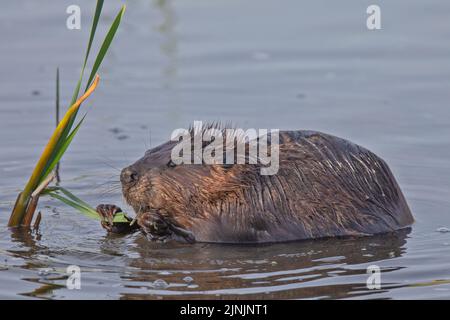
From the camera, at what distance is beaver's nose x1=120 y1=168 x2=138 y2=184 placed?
6777mm

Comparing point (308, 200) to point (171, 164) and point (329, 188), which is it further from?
point (171, 164)

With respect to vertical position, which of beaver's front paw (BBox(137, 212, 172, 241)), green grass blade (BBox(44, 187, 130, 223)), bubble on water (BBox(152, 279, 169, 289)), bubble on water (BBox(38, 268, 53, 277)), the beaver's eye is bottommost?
bubble on water (BBox(152, 279, 169, 289))

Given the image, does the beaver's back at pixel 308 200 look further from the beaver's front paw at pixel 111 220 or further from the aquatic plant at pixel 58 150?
the aquatic plant at pixel 58 150

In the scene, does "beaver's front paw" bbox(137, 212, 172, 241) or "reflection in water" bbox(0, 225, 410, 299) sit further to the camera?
"beaver's front paw" bbox(137, 212, 172, 241)

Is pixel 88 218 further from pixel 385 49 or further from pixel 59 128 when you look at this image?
pixel 385 49

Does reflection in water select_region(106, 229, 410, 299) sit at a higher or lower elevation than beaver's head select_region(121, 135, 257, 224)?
lower

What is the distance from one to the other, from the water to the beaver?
12cm

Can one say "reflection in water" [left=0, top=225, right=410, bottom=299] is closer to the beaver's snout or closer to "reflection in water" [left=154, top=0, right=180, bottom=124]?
the beaver's snout

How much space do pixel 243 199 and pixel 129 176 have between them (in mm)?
750

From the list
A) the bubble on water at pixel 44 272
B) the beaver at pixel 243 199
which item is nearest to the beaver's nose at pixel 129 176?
the beaver at pixel 243 199

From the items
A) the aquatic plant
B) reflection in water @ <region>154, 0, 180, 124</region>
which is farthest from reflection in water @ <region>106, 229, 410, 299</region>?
reflection in water @ <region>154, 0, 180, 124</region>

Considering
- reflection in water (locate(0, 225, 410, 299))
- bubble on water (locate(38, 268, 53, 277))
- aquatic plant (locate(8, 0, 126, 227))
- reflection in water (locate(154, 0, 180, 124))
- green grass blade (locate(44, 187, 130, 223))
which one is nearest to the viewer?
reflection in water (locate(0, 225, 410, 299))

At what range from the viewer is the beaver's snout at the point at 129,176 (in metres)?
6.78

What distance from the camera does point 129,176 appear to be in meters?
6.79
